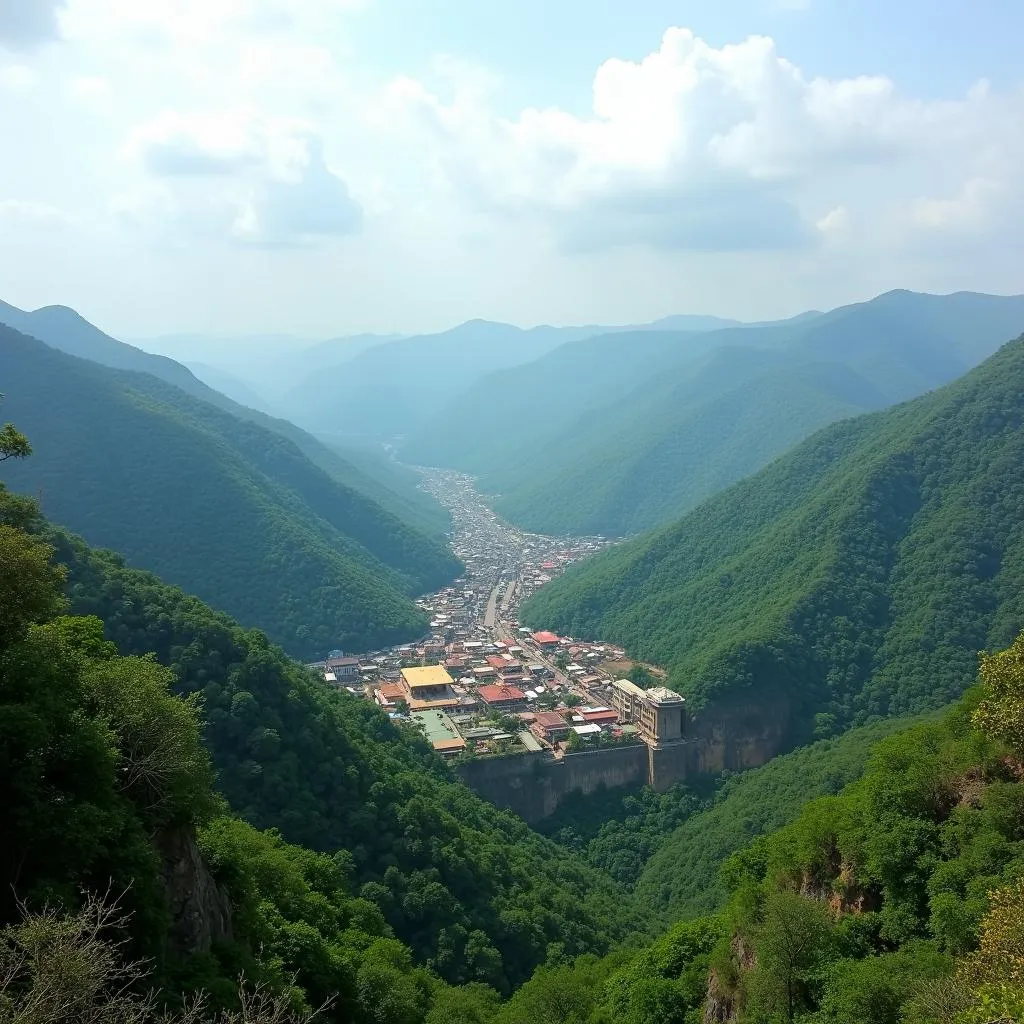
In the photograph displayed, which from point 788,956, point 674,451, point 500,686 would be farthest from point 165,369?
point 788,956

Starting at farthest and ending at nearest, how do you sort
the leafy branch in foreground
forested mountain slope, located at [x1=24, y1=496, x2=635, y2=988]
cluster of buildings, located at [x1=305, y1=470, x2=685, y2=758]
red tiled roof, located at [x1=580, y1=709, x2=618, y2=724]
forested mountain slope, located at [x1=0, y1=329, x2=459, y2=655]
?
forested mountain slope, located at [x1=0, y1=329, x2=459, y2=655], red tiled roof, located at [x1=580, y1=709, x2=618, y2=724], cluster of buildings, located at [x1=305, y1=470, x2=685, y2=758], forested mountain slope, located at [x1=24, y1=496, x2=635, y2=988], the leafy branch in foreground

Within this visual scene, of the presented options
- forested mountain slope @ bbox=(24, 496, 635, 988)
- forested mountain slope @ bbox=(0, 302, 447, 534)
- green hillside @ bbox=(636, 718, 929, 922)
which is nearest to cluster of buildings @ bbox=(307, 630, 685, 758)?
green hillside @ bbox=(636, 718, 929, 922)

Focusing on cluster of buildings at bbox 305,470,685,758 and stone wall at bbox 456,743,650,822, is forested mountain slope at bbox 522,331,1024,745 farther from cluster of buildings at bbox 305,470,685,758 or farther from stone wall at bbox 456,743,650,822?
stone wall at bbox 456,743,650,822

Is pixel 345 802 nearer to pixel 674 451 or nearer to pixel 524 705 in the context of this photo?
pixel 524 705

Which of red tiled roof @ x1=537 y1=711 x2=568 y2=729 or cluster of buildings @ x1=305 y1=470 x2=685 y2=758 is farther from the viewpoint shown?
red tiled roof @ x1=537 y1=711 x2=568 y2=729

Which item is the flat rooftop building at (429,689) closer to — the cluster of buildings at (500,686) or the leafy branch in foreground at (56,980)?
the cluster of buildings at (500,686)

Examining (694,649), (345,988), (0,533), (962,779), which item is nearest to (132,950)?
(0,533)

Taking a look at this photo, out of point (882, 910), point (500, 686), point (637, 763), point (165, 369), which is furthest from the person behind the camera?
point (165, 369)
